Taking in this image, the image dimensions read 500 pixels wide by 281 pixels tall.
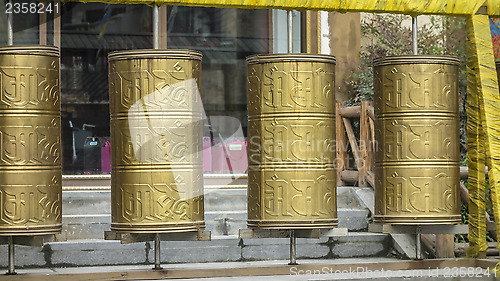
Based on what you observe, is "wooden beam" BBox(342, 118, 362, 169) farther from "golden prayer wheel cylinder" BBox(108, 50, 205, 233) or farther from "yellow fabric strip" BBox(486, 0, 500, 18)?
"golden prayer wheel cylinder" BBox(108, 50, 205, 233)

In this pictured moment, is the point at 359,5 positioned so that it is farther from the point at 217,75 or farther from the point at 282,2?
the point at 217,75

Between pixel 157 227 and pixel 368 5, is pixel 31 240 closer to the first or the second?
pixel 157 227

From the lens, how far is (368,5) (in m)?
6.23

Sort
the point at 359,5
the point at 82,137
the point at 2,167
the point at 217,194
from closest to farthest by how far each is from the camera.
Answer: the point at 2,167 → the point at 359,5 → the point at 217,194 → the point at 82,137

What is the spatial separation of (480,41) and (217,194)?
3324 millimetres

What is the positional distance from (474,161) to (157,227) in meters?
2.49

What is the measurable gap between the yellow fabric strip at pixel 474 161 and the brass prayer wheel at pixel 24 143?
9.71 ft

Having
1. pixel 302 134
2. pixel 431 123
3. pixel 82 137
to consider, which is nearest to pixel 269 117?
pixel 302 134

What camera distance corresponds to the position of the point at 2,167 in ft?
19.1

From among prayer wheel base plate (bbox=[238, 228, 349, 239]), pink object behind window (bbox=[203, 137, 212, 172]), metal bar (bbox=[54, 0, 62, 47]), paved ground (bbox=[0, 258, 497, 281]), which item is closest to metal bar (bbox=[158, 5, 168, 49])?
metal bar (bbox=[54, 0, 62, 47])

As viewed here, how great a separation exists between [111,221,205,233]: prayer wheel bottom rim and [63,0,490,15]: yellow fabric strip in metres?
1.39

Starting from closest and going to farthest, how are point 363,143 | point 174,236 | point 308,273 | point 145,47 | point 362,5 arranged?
point 174,236
point 362,5
point 308,273
point 363,143
point 145,47

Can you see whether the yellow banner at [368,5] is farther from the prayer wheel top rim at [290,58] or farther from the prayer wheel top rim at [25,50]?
the prayer wheel top rim at [25,50]

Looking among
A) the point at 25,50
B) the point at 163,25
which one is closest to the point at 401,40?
the point at 163,25
